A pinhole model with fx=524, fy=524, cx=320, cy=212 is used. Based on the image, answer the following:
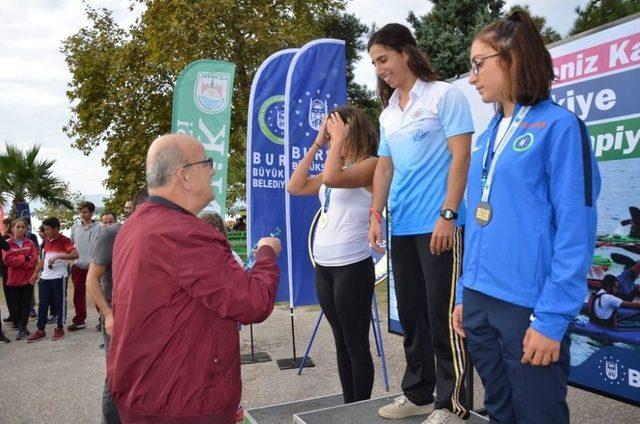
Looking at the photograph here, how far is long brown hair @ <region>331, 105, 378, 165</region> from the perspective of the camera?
2916mm

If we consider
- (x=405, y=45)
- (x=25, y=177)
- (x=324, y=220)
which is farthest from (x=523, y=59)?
(x=25, y=177)

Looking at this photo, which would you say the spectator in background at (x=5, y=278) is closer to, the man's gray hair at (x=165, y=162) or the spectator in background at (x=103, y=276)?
the spectator in background at (x=103, y=276)

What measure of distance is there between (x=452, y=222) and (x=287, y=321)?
18.6 feet

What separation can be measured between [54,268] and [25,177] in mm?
15103

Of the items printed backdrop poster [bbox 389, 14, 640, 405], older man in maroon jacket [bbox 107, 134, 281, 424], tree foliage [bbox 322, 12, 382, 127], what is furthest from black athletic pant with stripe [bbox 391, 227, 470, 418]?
tree foliage [bbox 322, 12, 382, 127]

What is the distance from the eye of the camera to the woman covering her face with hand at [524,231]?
147 centimetres

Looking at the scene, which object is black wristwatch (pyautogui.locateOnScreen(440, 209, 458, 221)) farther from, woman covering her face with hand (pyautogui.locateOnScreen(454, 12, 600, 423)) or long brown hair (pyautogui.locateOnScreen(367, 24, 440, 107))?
long brown hair (pyautogui.locateOnScreen(367, 24, 440, 107))

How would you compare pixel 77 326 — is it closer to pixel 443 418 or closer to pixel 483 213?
pixel 443 418

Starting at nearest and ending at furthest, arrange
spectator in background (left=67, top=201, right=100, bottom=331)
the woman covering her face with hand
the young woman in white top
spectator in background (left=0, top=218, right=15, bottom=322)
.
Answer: the woman covering her face with hand, the young woman in white top, spectator in background (left=0, top=218, right=15, bottom=322), spectator in background (left=67, top=201, right=100, bottom=331)

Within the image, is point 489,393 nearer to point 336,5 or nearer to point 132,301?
point 132,301

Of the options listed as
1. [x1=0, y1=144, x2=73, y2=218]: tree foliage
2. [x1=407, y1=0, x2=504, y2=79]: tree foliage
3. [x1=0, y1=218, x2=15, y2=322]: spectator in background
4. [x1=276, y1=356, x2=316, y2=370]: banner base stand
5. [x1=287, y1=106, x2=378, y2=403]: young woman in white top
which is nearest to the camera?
[x1=287, y1=106, x2=378, y2=403]: young woman in white top

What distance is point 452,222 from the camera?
2.15 metres

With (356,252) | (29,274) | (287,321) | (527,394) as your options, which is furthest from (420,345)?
(29,274)

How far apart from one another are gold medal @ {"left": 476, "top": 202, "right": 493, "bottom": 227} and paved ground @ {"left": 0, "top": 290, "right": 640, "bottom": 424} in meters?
2.59
